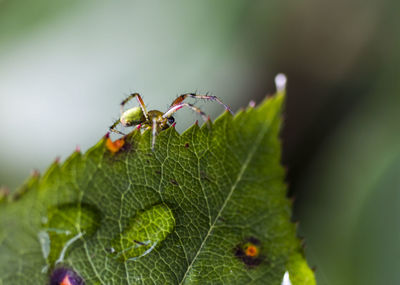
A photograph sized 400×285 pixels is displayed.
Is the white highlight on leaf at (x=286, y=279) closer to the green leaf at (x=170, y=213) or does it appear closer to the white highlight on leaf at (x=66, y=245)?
the green leaf at (x=170, y=213)

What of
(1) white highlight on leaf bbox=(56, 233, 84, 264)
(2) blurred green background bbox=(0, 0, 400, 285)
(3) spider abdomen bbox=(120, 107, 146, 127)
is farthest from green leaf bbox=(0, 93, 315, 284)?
(2) blurred green background bbox=(0, 0, 400, 285)

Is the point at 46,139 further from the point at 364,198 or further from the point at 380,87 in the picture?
the point at 380,87

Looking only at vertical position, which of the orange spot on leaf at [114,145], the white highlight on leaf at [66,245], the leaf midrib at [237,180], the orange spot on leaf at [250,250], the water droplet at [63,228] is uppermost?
the orange spot on leaf at [114,145]

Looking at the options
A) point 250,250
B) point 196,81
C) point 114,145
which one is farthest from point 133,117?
point 196,81

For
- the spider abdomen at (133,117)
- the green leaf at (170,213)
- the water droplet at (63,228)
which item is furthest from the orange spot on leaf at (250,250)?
the spider abdomen at (133,117)

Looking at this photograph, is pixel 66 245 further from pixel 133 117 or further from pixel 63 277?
pixel 133 117

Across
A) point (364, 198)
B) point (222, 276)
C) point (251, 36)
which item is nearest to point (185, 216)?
point (222, 276)
